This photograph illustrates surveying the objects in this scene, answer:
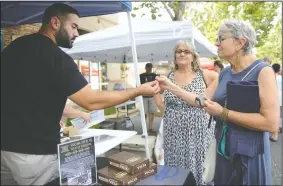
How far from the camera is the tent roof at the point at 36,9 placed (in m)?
3.06

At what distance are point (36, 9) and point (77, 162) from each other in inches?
105

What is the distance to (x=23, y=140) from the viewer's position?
1461mm

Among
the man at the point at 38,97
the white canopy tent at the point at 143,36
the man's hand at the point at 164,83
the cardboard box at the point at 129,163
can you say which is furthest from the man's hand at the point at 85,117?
the white canopy tent at the point at 143,36

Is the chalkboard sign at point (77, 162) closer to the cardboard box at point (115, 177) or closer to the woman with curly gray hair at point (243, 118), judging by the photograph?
the cardboard box at point (115, 177)

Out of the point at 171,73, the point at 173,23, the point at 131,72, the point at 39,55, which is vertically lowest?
the point at 131,72

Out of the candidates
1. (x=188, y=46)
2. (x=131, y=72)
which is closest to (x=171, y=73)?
(x=188, y=46)

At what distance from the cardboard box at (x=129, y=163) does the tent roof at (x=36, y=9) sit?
1954 mm

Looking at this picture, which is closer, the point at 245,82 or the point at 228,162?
the point at 245,82

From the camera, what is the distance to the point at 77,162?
130 centimetres

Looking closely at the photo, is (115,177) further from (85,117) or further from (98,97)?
(85,117)

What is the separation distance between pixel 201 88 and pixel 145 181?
1.43m

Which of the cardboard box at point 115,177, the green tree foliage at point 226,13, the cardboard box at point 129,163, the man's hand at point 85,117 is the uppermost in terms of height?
the green tree foliage at point 226,13

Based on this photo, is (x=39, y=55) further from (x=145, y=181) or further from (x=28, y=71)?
(x=145, y=181)

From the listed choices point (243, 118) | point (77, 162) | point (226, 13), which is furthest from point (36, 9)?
point (226, 13)
